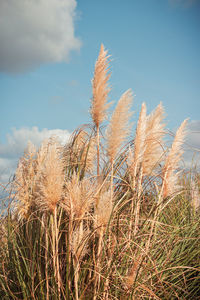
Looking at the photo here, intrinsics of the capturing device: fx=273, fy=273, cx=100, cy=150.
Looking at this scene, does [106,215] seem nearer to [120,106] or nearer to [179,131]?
[120,106]

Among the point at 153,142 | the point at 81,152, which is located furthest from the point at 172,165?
the point at 81,152

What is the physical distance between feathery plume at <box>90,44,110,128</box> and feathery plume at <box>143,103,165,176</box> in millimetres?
511

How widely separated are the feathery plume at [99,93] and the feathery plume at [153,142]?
0.51 meters

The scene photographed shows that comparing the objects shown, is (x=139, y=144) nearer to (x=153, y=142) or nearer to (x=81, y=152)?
(x=153, y=142)

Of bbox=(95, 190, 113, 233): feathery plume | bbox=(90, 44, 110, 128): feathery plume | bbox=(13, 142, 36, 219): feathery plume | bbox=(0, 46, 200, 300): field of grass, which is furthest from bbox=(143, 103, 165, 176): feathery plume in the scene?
bbox=(13, 142, 36, 219): feathery plume

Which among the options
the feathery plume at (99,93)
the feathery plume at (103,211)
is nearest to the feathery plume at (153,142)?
the feathery plume at (99,93)

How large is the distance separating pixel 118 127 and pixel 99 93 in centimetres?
41

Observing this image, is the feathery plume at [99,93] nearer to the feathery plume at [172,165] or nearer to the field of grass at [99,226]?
the field of grass at [99,226]

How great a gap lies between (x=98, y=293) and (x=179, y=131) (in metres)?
1.78

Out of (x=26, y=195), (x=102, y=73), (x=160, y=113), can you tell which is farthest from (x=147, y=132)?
(x=26, y=195)

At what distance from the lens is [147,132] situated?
2.86 m

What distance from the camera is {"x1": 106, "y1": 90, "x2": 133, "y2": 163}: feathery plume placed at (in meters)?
2.54

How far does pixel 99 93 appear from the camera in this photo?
2711mm

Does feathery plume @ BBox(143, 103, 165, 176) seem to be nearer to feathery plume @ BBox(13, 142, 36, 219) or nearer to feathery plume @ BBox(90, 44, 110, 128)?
feathery plume @ BBox(90, 44, 110, 128)
